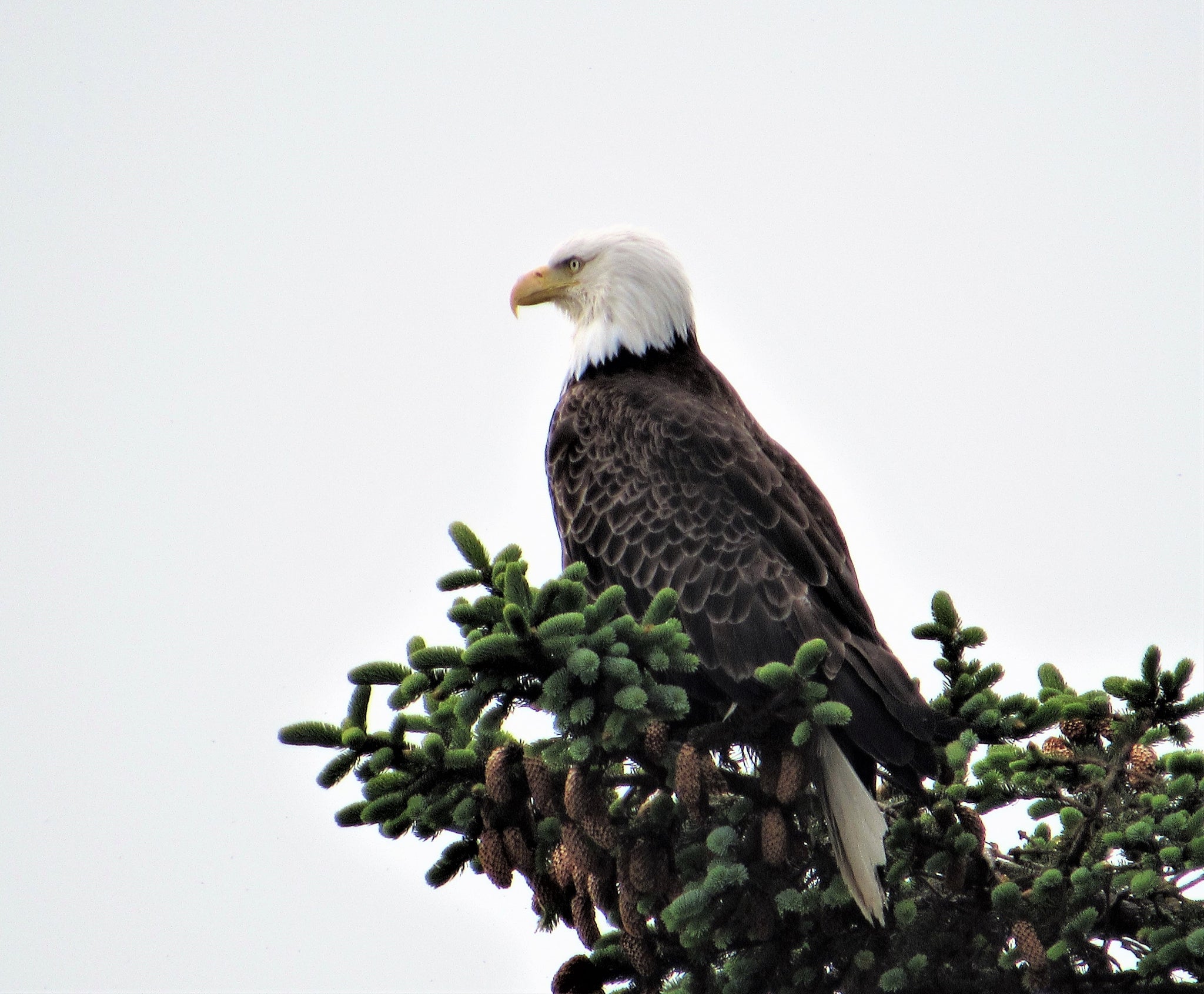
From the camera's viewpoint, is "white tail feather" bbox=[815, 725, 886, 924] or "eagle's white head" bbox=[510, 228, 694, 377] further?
"eagle's white head" bbox=[510, 228, 694, 377]

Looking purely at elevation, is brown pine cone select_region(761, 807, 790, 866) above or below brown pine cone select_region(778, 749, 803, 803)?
below

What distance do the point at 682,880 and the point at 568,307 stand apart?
318cm

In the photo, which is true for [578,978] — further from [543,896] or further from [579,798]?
[579,798]

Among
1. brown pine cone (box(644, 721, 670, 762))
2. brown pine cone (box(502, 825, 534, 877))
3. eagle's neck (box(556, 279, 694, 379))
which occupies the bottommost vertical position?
brown pine cone (box(502, 825, 534, 877))

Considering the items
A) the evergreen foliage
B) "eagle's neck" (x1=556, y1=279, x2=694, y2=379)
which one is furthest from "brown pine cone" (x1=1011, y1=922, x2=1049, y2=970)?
"eagle's neck" (x1=556, y1=279, x2=694, y2=379)

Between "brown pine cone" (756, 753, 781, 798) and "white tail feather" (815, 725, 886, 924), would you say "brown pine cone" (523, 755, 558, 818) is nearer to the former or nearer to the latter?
"brown pine cone" (756, 753, 781, 798)

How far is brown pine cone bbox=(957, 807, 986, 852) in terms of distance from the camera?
12.9ft

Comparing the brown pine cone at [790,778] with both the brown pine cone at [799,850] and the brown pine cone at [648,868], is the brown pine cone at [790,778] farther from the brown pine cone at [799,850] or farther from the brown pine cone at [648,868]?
the brown pine cone at [648,868]

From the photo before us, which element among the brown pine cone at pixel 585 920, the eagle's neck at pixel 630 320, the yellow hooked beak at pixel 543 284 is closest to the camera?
the brown pine cone at pixel 585 920

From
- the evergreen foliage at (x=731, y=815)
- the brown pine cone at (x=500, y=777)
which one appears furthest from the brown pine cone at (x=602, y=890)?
the brown pine cone at (x=500, y=777)

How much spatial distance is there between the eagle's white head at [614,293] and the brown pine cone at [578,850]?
2.67 m

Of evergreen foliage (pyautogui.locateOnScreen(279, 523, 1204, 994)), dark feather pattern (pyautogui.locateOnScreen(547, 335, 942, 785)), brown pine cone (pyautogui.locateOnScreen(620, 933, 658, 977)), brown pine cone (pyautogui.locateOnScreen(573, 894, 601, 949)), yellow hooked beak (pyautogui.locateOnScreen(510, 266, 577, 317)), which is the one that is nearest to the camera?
evergreen foliage (pyautogui.locateOnScreen(279, 523, 1204, 994))

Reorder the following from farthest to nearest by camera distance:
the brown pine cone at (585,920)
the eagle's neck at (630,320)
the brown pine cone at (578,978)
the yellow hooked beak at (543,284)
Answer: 1. the yellow hooked beak at (543,284)
2. the eagle's neck at (630,320)
3. the brown pine cone at (578,978)
4. the brown pine cone at (585,920)

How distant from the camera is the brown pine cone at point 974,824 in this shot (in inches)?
155
